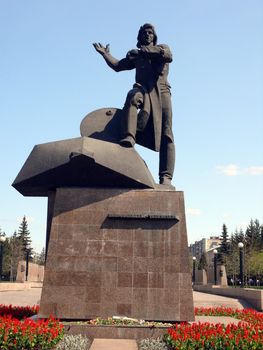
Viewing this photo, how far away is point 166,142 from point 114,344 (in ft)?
15.2

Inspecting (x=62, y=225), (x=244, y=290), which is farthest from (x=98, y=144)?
(x=244, y=290)

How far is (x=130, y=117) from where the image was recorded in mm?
9148

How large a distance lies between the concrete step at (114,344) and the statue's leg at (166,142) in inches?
150

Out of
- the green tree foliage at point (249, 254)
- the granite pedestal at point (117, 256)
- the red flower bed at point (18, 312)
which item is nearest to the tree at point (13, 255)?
the green tree foliage at point (249, 254)

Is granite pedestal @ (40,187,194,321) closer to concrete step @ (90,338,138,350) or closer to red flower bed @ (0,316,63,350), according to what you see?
concrete step @ (90,338,138,350)

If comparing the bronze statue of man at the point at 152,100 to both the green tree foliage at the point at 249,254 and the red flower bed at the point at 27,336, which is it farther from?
the green tree foliage at the point at 249,254

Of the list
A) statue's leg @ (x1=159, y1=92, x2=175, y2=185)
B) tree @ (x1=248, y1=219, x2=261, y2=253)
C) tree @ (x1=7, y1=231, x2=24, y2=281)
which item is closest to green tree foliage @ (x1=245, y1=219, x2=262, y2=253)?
tree @ (x1=248, y1=219, x2=261, y2=253)

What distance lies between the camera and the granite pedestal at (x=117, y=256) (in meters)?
7.88

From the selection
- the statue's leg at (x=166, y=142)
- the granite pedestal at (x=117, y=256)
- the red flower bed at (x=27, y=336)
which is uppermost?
the statue's leg at (x=166, y=142)

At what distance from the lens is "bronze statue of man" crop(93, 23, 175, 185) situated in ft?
30.7

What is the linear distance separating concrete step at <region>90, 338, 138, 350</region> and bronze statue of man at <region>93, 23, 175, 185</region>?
3.52 meters

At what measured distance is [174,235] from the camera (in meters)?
8.27

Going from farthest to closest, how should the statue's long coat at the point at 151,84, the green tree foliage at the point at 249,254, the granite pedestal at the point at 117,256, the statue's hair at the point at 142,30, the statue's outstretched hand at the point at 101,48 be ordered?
the green tree foliage at the point at 249,254, the statue's outstretched hand at the point at 101,48, the statue's hair at the point at 142,30, the statue's long coat at the point at 151,84, the granite pedestal at the point at 117,256

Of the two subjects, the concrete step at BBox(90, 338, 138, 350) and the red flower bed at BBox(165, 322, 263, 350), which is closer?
the red flower bed at BBox(165, 322, 263, 350)
